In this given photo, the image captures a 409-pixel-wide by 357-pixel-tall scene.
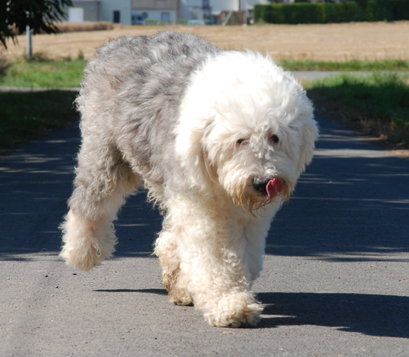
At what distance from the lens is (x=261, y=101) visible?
11.4ft

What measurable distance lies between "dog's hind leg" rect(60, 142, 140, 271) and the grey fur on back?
0.07 meters

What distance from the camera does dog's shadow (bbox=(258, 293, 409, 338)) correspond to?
155 inches

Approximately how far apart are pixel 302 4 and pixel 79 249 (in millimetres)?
65810

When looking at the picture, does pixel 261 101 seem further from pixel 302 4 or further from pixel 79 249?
pixel 302 4

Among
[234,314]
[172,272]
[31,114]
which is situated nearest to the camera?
[234,314]

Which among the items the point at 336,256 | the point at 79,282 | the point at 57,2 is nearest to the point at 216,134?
the point at 79,282

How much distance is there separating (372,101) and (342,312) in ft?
39.0

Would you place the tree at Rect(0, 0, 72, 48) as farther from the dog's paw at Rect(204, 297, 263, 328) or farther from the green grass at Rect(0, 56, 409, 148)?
the dog's paw at Rect(204, 297, 263, 328)

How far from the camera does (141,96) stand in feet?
14.3

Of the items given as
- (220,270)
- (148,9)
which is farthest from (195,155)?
(148,9)

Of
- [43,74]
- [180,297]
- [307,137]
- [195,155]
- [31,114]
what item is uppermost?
[307,137]

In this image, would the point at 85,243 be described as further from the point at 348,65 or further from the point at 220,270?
the point at 348,65

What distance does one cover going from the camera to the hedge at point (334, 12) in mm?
65875

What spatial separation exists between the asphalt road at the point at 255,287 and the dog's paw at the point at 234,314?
0.05 m
